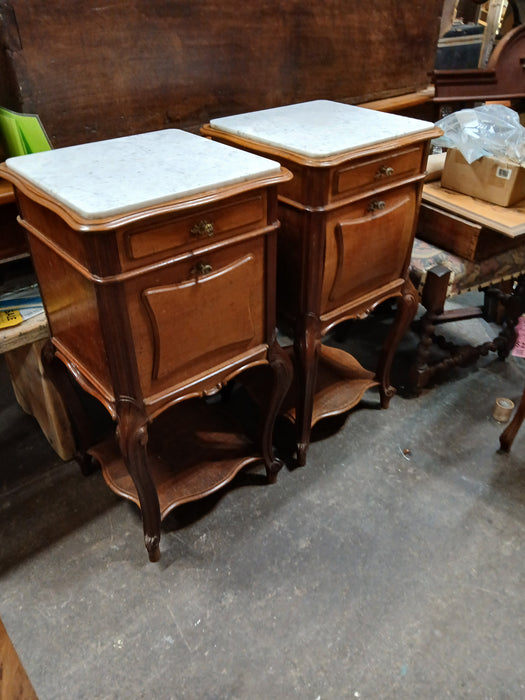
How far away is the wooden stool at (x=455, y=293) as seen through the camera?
74.5 inches

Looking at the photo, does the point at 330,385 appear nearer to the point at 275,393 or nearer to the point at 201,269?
the point at 275,393

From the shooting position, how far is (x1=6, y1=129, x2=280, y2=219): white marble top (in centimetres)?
103

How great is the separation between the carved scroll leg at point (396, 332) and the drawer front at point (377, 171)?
1.27 feet

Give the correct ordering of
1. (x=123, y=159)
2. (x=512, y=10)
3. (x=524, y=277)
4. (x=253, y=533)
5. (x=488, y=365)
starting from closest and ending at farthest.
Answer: (x=123, y=159) < (x=253, y=533) < (x=524, y=277) < (x=488, y=365) < (x=512, y=10)

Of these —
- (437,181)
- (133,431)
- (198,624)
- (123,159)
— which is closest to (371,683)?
(198,624)

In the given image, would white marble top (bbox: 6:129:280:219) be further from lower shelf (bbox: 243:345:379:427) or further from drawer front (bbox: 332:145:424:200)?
lower shelf (bbox: 243:345:379:427)

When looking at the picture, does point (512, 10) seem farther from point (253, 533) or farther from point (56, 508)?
point (56, 508)

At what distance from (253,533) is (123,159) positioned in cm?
108

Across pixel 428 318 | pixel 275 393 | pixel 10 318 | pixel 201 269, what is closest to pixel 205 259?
pixel 201 269

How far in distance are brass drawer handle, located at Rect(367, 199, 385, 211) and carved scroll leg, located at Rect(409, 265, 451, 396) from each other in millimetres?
431

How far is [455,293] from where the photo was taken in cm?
192

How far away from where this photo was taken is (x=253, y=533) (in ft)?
5.31

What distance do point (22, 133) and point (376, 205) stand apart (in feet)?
3.12

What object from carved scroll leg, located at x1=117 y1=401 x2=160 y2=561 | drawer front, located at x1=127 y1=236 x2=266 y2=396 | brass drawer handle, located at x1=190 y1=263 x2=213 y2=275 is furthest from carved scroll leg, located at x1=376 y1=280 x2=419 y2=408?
carved scroll leg, located at x1=117 y1=401 x2=160 y2=561
